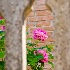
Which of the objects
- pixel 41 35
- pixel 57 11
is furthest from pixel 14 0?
pixel 41 35

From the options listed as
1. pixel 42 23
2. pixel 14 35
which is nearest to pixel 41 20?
pixel 42 23

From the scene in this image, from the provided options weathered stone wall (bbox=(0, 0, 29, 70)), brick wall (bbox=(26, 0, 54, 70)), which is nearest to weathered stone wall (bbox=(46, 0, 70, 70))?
weathered stone wall (bbox=(0, 0, 29, 70))

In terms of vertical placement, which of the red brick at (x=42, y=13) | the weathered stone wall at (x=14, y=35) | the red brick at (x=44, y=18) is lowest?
the weathered stone wall at (x=14, y=35)

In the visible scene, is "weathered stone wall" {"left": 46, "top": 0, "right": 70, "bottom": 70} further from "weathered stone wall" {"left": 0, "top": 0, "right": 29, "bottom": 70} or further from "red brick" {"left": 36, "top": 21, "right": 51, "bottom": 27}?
"red brick" {"left": 36, "top": 21, "right": 51, "bottom": 27}

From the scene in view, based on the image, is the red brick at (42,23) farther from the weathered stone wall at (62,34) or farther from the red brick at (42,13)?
the weathered stone wall at (62,34)

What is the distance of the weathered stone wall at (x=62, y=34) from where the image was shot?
95cm

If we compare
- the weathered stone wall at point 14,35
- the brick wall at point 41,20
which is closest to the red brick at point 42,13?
the brick wall at point 41,20

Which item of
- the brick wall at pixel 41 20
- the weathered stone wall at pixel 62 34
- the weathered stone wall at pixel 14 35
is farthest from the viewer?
the brick wall at pixel 41 20

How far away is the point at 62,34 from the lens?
0.96 m

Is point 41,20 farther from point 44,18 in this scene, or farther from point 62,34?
point 62,34

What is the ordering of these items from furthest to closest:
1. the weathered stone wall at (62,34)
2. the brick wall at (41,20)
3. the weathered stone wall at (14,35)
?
the brick wall at (41,20) < the weathered stone wall at (14,35) < the weathered stone wall at (62,34)

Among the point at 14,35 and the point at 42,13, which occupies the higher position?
the point at 42,13

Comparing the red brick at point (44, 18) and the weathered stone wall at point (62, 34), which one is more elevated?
the red brick at point (44, 18)

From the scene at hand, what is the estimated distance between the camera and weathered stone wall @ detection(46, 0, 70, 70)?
948 mm
